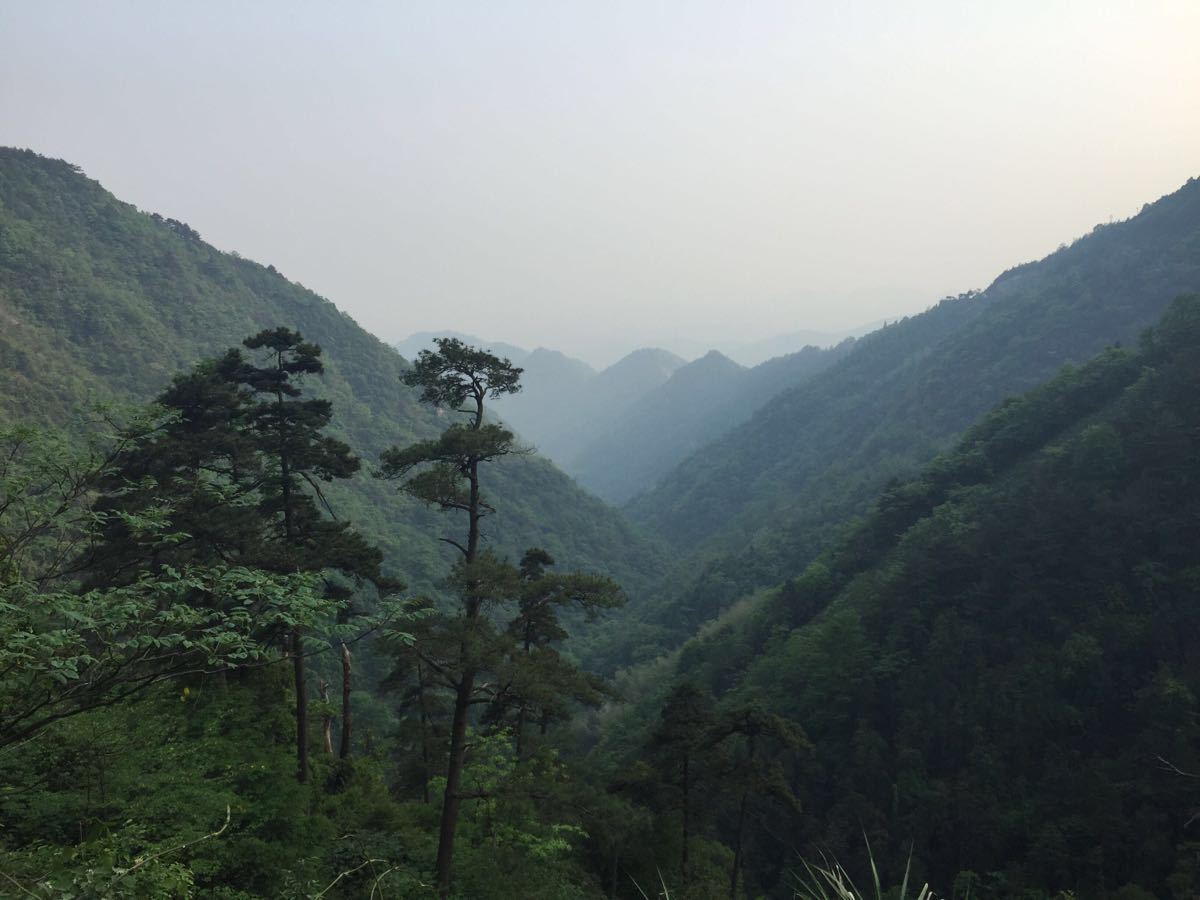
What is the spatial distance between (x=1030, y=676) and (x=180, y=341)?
218ft

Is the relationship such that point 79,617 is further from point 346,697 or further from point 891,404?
point 891,404

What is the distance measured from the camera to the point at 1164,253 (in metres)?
83.7

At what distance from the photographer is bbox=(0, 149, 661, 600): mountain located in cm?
4388

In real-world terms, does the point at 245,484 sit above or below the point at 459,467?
above

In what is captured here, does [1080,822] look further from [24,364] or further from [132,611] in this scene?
[24,364]

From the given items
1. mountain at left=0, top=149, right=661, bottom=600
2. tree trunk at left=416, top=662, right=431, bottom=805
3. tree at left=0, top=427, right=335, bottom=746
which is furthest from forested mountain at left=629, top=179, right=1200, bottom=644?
tree at left=0, top=427, right=335, bottom=746

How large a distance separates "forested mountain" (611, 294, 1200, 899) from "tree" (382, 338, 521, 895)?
Answer: 8.81 meters

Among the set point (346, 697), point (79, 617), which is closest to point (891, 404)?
point (346, 697)

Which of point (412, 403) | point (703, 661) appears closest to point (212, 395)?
point (703, 661)

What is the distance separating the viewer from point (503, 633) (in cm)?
1014

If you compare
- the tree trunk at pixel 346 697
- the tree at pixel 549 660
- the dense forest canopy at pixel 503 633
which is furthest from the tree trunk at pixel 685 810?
the tree trunk at pixel 346 697

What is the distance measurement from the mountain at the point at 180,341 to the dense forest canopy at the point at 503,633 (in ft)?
1.57

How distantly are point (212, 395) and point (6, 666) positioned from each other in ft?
33.6

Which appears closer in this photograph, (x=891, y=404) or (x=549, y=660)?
(x=549, y=660)
